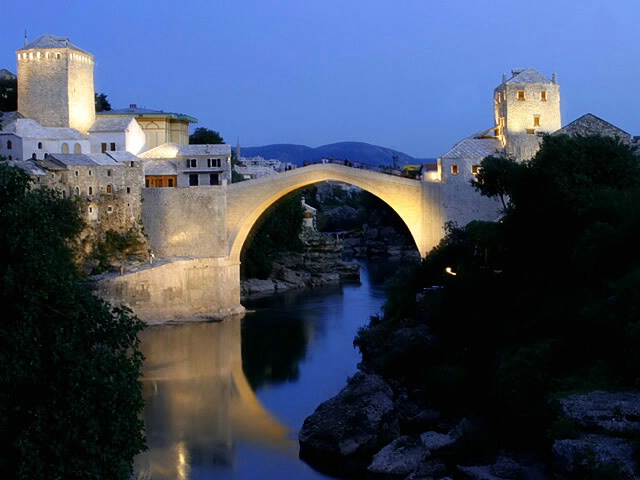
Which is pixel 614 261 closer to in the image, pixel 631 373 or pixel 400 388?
pixel 631 373

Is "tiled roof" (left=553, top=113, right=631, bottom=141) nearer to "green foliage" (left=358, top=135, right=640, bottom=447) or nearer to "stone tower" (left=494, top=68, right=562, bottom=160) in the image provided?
"stone tower" (left=494, top=68, right=562, bottom=160)

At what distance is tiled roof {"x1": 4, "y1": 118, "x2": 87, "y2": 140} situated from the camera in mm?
26422

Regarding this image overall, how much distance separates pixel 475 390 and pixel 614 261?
109 inches

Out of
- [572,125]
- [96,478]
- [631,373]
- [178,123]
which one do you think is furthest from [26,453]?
[178,123]

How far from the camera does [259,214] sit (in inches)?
1054

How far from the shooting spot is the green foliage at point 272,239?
102 feet

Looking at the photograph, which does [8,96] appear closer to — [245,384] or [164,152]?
Result: [164,152]

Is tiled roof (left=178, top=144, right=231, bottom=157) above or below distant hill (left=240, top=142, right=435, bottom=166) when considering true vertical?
below

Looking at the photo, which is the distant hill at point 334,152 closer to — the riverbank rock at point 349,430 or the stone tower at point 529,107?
the stone tower at point 529,107

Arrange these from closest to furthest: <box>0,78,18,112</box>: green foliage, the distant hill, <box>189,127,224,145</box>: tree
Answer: <box>0,78,18,112</box>: green foliage
<box>189,127,224,145</box>: tree
the distant hill

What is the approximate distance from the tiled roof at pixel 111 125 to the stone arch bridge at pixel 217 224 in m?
3.24

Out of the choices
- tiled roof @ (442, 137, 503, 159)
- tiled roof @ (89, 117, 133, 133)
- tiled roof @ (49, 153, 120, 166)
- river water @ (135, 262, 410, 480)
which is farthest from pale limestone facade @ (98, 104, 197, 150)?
tiled roof @ (442, 137, 503, 159)

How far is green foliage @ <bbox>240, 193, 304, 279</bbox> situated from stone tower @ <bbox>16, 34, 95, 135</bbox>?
6435mm

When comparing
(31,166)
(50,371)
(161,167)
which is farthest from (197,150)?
(50,371)
